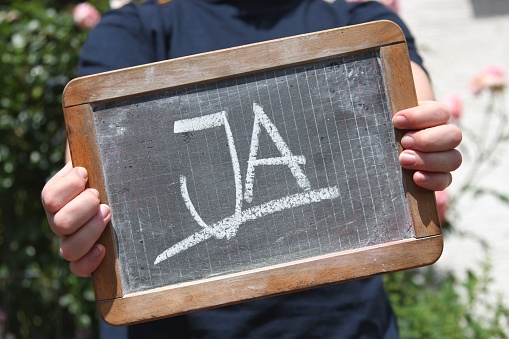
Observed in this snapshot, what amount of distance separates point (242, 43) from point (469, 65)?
2323 mm

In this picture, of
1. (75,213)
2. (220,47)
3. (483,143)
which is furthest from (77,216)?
(483,143)

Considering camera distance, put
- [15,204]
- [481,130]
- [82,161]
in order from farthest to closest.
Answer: [481,130] → [15,204] → [82,161]

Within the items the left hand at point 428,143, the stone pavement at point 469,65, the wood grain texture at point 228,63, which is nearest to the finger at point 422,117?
the left hand at point 428,143

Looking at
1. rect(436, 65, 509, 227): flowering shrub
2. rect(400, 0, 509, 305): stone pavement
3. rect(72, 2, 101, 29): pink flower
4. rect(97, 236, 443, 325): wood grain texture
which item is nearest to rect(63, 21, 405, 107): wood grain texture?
rect(97, 236, 443, 325): wood grain texture

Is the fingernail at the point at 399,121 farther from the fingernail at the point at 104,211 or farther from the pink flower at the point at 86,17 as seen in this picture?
the pink flower at the point at 86,17

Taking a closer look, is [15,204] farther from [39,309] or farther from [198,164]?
[198,164]

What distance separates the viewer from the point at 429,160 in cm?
121

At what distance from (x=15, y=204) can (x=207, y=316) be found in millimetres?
1588

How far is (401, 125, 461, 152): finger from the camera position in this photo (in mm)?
1188

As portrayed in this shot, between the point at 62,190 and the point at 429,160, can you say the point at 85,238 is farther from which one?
the point at 429,160

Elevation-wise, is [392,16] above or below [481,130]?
above

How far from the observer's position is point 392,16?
151 centimetres

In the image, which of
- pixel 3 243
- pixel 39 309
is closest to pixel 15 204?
pixel 3 243

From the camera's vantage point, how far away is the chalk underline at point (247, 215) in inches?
48.5
